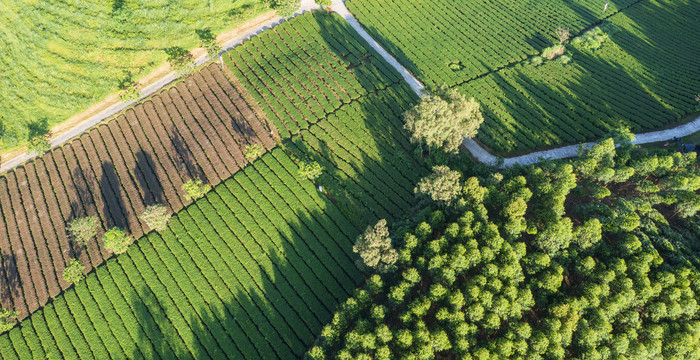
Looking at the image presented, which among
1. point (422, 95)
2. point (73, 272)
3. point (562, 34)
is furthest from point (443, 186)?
point (73, 272)

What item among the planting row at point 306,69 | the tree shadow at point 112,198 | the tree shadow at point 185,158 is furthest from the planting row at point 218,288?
the planting row at point 306,69

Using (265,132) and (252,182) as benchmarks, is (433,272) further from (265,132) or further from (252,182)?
(265,132)

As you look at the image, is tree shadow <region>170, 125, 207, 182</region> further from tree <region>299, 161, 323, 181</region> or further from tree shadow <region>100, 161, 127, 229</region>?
tree <region>299, 161, 323, 181</region>

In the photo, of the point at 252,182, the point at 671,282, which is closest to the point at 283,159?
the point at 252,182

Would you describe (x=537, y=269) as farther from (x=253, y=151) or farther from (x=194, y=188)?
(x=194, y=188)

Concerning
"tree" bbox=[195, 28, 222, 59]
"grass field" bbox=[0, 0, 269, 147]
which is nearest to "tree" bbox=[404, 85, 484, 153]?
"tree" bbox=[195, 28, 222, 59]
